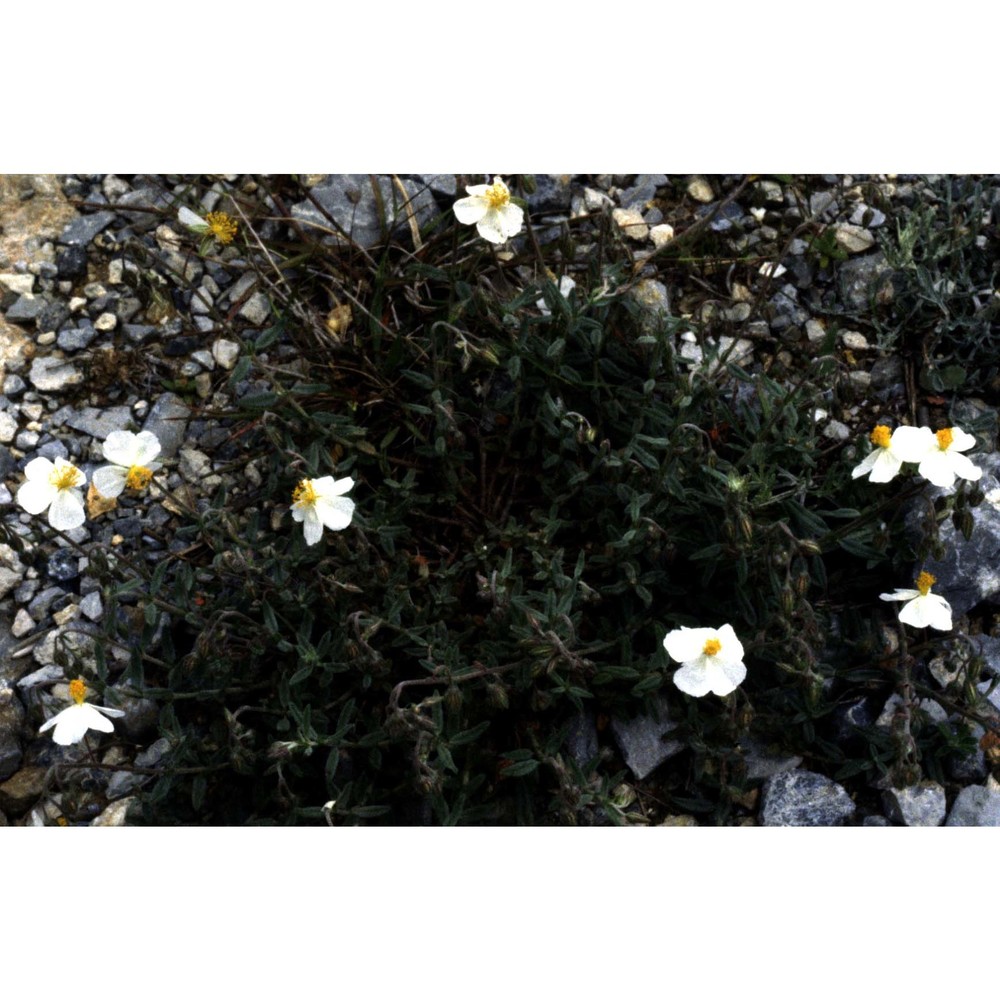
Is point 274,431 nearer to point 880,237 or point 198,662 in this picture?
point 198,662

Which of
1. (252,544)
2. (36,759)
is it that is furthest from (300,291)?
(36,759)

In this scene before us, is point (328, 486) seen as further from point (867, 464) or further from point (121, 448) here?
point (867, 464)

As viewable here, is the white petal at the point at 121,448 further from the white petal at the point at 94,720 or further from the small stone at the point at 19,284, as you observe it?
the small stone at the point at 19,284

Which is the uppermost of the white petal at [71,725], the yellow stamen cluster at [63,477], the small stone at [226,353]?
the small stone at [226,353]

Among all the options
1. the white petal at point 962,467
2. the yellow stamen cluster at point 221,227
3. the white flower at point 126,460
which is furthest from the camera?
the yellow stamen cluster at point 221,227

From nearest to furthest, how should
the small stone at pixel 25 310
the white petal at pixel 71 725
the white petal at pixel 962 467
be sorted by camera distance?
the white petal at pixel 71 725 → the white petal at pixel 962 467 → the small stone at pixel 25 310

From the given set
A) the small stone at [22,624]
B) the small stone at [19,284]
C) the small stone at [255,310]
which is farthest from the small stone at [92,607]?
the small stone at [19,284]

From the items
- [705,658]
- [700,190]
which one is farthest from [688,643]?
[700,190]
